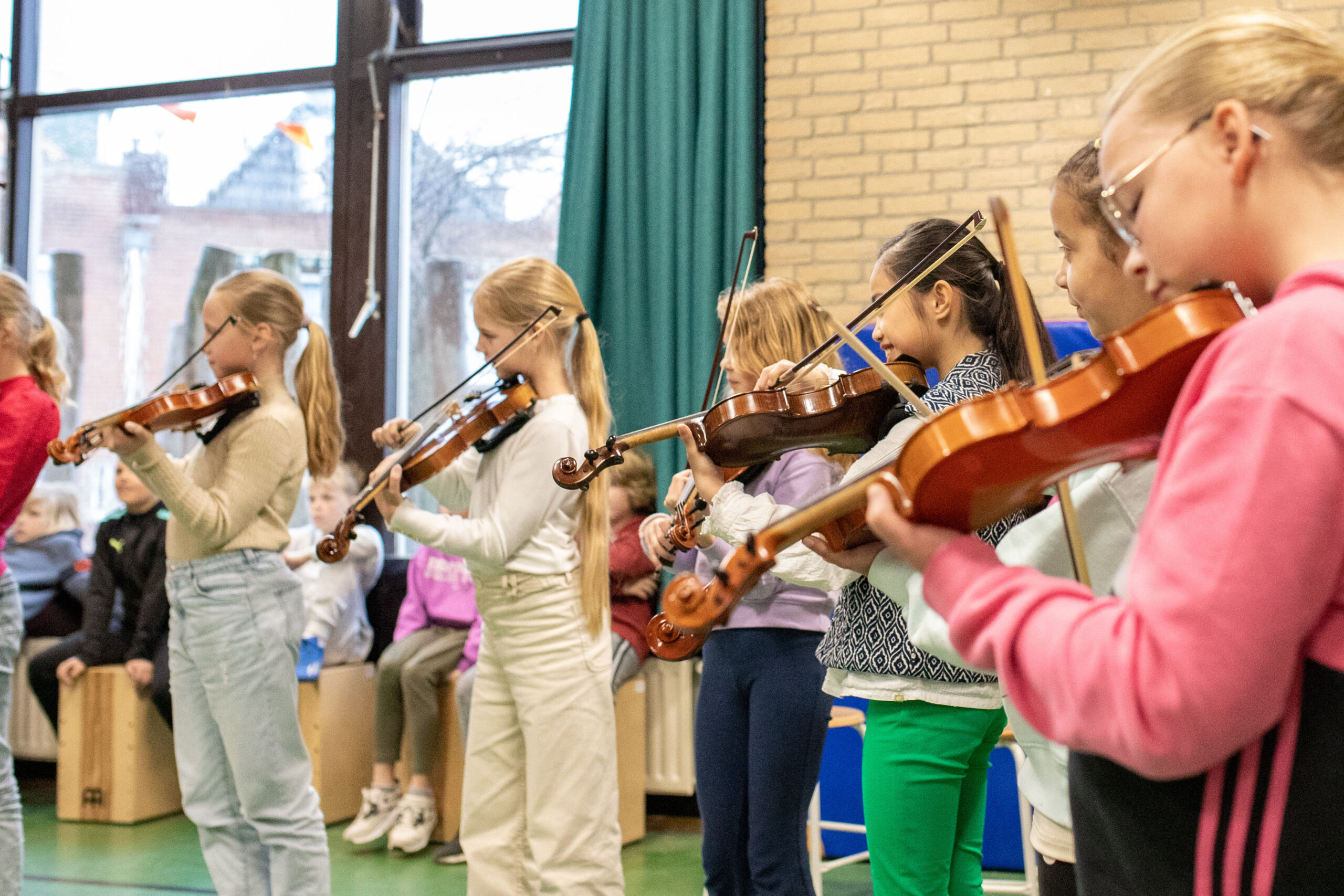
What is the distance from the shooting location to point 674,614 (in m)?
1.12

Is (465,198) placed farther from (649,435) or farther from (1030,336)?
(1030,336)

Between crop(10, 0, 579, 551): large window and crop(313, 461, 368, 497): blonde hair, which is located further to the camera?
crop(10, 0, 579, 551): large window

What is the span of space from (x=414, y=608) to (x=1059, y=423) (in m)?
3.72

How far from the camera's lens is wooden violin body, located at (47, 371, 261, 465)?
2506 mm

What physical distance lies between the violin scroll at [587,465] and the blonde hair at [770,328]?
0.36 meters

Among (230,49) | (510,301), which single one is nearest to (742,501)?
(510,301)

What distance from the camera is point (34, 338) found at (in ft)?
9.13

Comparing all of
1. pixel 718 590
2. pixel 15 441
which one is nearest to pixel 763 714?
pixel 718 590

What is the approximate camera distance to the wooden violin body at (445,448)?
2496 mm

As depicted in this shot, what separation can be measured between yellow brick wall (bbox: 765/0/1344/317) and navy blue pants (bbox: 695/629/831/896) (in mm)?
2195

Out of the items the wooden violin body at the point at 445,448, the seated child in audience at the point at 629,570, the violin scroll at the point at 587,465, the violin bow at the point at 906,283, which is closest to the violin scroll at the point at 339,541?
the wooden violin body at the point at 445,448

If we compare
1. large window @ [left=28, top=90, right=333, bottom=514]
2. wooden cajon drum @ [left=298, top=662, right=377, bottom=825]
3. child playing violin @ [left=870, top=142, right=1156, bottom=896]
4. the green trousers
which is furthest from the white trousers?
large window @ [left=28, top=90, right=333, bottom=514]

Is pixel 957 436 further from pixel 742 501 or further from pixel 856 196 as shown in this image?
pixel 856 196

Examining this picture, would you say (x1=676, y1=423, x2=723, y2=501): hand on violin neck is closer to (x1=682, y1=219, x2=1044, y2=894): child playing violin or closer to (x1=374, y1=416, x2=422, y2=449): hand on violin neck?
(x1=682, y1=219, x2=1044, y2=894): child playing violin
